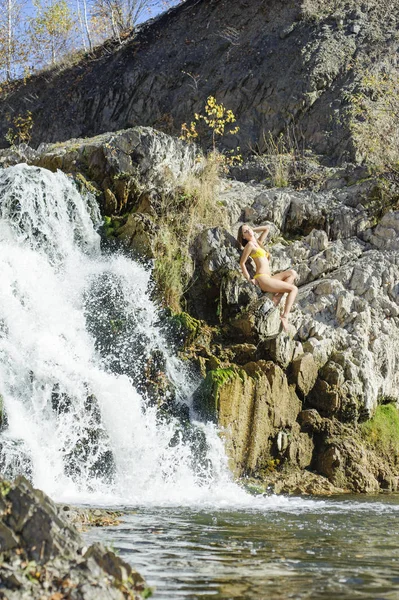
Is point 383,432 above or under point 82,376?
under

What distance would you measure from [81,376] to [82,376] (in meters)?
0.01

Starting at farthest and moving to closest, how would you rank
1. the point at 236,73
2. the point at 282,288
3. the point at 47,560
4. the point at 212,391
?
the point at 236,73 < the point at 282,288 < the point at 212,391 < the point at 47,560

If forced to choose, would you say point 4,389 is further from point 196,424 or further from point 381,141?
point 381,141

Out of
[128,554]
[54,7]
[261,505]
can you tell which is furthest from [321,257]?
[54,7]

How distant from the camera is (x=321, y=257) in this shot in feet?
45.3

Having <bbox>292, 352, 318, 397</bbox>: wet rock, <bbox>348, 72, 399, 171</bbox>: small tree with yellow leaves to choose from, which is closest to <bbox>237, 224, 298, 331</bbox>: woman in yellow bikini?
<bbox>292, 352, 318, 397</bbox>: wet rock

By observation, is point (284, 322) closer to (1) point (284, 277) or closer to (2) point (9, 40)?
(1) point (284, 277)

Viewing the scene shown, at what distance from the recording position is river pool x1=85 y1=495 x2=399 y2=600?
4255 millimetres

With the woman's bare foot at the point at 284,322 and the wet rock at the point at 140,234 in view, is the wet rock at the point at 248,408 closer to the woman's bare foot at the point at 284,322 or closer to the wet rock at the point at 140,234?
the woman's bare foot at the point at 284,322

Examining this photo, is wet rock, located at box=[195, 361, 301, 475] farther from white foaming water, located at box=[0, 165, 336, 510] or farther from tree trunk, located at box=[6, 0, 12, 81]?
tree trunk, located at box=[6, 0, 12, 81]

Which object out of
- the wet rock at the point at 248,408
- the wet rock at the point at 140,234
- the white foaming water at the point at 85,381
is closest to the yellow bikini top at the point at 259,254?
the wet rock at the point at 140,234

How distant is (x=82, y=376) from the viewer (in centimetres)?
1007

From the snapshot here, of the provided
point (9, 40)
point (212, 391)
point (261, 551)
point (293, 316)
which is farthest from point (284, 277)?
point (9, 40)

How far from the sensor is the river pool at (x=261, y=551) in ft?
14.0
